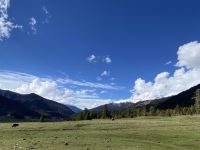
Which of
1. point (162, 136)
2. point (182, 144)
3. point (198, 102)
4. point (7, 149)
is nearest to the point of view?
point (7, 149)

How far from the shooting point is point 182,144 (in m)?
46.4

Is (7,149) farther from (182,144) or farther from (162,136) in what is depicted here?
(162,136)

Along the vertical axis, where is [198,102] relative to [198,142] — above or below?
above

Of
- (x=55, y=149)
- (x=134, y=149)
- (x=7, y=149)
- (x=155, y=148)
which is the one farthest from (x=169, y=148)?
(x=7, y=149)

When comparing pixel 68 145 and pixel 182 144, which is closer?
pixel 68 145

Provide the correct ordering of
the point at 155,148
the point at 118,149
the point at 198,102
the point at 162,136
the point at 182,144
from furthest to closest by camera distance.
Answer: the point at 198,102 → the point at 162,136 → the point at 182,144 → the point at 155,148 → the point at 118,149

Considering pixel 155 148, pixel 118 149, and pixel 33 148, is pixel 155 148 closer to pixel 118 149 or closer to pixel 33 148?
pixel 118 149

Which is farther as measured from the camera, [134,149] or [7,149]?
[134,149]

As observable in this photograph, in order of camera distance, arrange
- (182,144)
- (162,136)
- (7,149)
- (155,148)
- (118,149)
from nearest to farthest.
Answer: (7,149)
(118,149)
(155,148)
(182,144)
(162,136)

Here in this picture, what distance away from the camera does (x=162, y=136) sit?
54844mm

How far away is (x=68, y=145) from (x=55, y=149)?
3.94 metres

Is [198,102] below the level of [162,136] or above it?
above

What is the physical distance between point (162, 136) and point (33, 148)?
25.3 m

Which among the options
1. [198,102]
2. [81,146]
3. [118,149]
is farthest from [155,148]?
[198,102]
